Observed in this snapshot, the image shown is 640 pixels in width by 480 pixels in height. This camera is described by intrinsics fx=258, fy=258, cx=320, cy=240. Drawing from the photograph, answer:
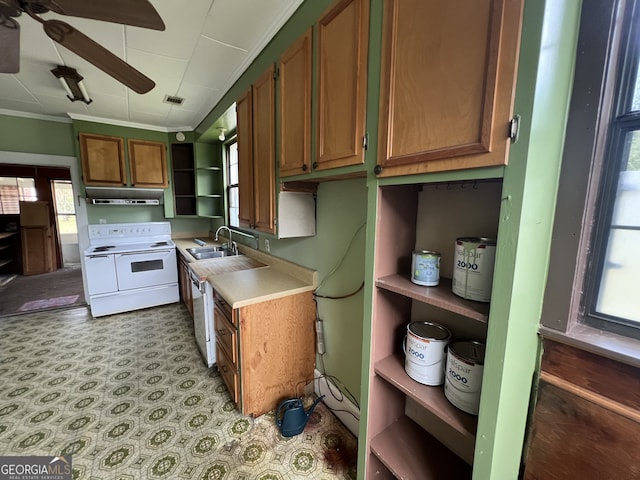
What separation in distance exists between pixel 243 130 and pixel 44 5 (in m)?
1.14

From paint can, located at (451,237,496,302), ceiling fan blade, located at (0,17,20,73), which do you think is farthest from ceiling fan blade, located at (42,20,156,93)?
paint can, located at (451,237,496,302)

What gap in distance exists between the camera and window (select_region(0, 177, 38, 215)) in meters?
5.29

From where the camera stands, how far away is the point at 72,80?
7.46 feet

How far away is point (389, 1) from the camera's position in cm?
90

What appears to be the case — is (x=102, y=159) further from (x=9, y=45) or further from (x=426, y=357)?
(x=426, y=357)

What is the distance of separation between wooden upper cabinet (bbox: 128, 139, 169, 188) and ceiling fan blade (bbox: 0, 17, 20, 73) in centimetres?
233

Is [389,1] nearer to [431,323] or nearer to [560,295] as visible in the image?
[560,295]

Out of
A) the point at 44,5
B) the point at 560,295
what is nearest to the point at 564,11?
the point at 560,295

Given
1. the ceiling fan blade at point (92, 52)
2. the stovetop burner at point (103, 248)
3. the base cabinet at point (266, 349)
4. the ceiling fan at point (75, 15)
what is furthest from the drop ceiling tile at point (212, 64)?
the stovetop burner at point (103, 248)

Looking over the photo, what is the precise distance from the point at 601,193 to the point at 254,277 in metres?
1.93

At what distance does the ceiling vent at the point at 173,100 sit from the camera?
2.75m

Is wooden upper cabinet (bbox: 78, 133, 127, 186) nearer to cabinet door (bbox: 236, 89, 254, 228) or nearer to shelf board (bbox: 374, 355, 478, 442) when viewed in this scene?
cabinet door (bbox: 236, 89, 254, 228)

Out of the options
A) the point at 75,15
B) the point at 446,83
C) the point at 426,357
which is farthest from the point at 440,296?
the point at 75,15

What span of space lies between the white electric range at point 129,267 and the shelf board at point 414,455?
3.51 meters
